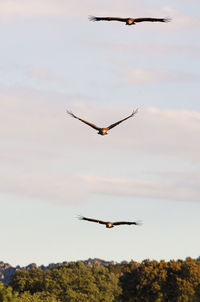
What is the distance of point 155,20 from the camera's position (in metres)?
59.9

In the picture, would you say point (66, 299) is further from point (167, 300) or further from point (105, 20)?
point (105, 20)

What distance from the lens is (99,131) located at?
61062 millimetres

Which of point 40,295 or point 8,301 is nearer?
point 8,301

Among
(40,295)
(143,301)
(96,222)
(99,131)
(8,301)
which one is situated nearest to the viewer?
(96,222)

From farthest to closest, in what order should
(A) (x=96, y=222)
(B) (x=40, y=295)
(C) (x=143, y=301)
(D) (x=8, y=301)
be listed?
(B) (x=40, y=295) < (C) (x=143, y=301) < (D) (x=8, y=301) < (A) (x=96, y=222)

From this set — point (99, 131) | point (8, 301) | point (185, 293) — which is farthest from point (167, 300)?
point (99, 131)

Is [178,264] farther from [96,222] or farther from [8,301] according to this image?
[96,222]

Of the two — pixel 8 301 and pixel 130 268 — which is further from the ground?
pixel 130 268

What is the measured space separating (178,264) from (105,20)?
109 meters

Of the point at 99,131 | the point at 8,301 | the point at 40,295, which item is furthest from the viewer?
the point at 40,295

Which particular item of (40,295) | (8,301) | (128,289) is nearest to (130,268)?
(128,289)

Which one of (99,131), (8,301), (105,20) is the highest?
(105,20)

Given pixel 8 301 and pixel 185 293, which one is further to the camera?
pixel 185 293

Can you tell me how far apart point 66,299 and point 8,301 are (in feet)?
310
